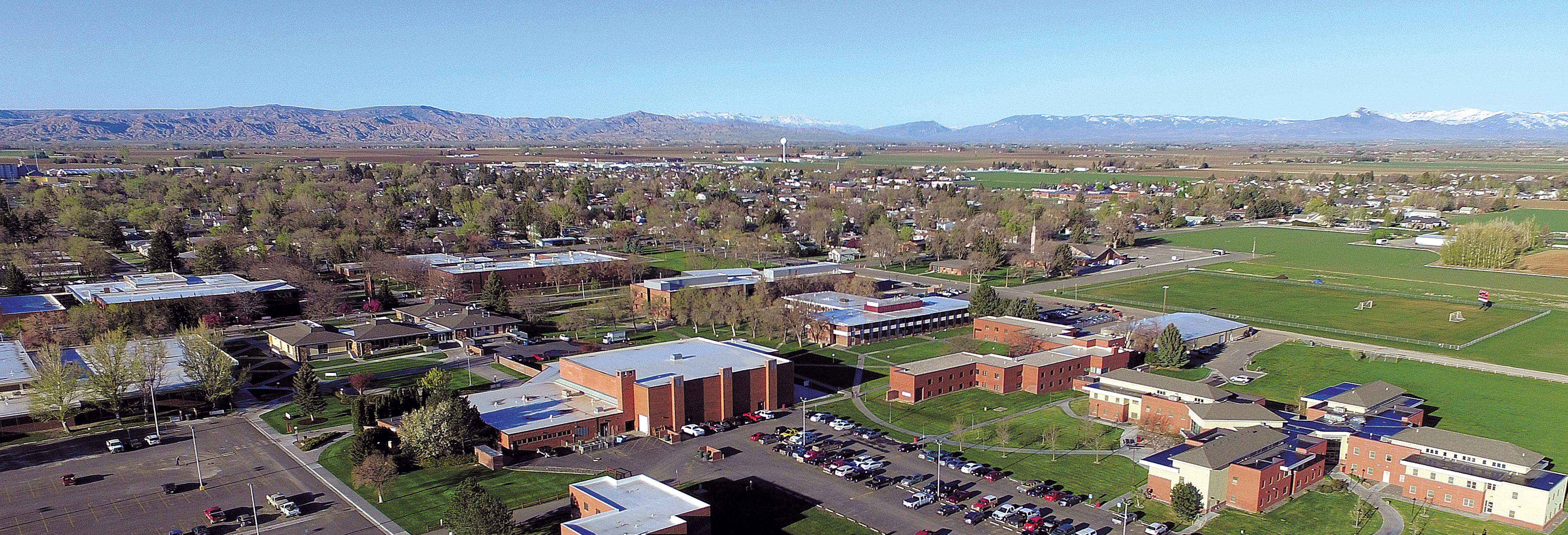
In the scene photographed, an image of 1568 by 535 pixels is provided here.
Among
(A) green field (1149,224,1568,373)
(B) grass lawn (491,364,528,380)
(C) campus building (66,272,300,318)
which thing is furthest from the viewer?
(C) campus building (66,272,300,318)

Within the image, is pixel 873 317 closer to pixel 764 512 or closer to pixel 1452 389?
pixel 764 512

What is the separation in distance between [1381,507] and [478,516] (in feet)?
89.8

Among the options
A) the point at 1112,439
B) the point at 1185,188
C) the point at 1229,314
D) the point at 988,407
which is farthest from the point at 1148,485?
the point at 1185,188

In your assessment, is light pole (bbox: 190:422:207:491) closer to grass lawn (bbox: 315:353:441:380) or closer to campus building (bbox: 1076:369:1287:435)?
grass lawn (bbox: 315:353:441:380)

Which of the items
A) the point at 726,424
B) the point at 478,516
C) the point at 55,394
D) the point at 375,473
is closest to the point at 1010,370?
the point at 726,424

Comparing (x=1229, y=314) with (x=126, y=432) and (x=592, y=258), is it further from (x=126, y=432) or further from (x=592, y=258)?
(x=126, y=432)

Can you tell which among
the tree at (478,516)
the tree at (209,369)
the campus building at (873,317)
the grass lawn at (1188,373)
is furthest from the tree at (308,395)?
the grass lawn at (1188,373)

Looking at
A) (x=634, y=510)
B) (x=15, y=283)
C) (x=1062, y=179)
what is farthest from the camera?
(x=1062, y=179)

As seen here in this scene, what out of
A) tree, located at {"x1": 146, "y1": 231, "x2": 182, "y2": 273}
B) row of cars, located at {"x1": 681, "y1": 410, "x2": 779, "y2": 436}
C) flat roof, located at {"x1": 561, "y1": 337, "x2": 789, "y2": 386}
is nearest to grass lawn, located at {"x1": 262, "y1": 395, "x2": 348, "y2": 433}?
flat roof, located at {"x1": 561, "y1": 337, "x2": 789, "y2": 386}

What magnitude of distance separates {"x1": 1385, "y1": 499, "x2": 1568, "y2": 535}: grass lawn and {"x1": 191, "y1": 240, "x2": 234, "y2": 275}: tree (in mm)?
74192

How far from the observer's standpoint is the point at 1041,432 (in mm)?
35500

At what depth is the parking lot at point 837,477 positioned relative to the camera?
26.9 m

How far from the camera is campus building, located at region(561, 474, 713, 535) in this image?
23.6 m

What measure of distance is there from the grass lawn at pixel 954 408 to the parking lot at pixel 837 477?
9.73 feet
